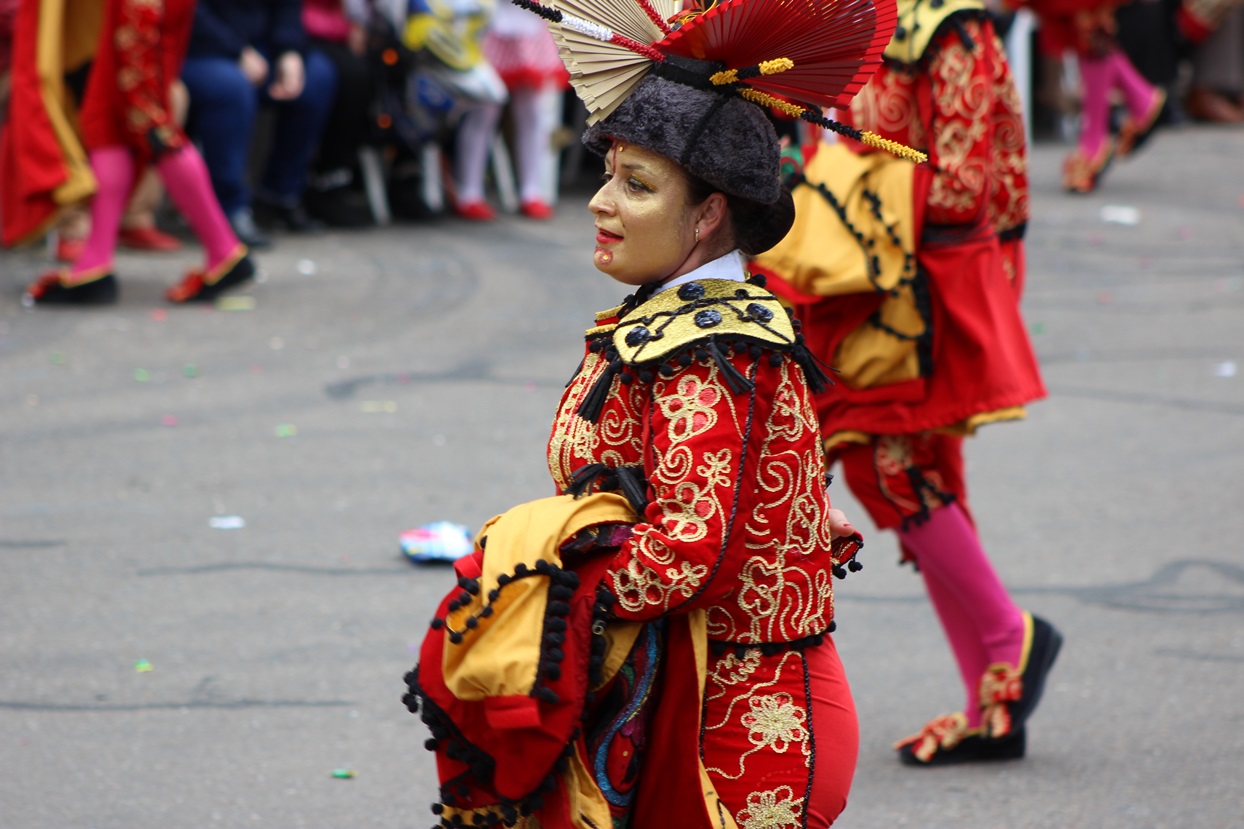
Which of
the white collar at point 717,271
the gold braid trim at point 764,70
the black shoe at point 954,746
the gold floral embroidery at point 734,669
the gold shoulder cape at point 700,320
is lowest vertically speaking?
the black shoe at point 954,746

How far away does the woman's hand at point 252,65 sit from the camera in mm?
9820

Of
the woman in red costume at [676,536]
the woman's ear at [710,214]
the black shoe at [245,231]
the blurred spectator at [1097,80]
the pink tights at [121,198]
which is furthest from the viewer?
the blurred spectator at [1097,80]

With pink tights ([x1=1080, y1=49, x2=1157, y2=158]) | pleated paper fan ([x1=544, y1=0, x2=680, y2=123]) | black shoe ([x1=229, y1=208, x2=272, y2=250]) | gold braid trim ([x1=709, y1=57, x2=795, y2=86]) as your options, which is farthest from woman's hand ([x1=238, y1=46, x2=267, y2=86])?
gold braid trim ([x1=709, y1=57, x2=795, y2=86])

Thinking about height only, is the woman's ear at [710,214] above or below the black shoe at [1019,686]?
above

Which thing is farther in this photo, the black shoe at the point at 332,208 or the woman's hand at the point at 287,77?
the black shoe at the point at 332,208

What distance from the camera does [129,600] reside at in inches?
193

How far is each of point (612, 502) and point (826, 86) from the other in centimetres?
70

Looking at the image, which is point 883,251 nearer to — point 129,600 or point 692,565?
point 692,565

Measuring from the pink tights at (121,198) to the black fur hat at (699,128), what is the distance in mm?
Result: 6136

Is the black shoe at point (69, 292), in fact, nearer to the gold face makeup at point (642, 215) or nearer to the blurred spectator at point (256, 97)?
the blurred spectator at point (256, 97)

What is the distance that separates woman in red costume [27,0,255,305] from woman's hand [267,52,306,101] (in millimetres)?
1844

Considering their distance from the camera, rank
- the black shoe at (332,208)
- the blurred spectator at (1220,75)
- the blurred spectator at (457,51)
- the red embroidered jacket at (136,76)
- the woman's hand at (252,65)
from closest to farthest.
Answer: the red embroidered jacket at (136,76), the woman's hand at (252,65), the blurred spectator at (457,51), the black shoe at (332,208), the blurred spectator at (1220,75)

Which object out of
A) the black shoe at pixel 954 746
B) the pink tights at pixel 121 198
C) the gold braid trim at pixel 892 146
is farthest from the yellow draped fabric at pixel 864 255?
the pink tights at pixel 121 198

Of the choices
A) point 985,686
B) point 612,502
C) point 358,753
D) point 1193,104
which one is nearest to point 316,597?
point 358,753
